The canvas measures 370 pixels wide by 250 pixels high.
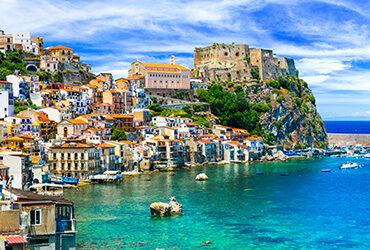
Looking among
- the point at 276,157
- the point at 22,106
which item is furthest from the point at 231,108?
the point at 22,106

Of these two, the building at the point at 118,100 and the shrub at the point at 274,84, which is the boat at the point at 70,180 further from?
the shrub at the point at 274,84

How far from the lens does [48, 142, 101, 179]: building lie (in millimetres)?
52625

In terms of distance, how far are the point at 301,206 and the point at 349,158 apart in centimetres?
5310

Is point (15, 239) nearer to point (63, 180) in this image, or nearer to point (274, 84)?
point (63, 180)

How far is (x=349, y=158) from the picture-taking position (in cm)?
8819

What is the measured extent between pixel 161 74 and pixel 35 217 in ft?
264

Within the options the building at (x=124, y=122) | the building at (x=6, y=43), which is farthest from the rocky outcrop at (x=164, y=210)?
the building at (x=6, y=43)

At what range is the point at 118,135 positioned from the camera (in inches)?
2734

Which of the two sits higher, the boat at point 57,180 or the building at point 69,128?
the building at point 69,128

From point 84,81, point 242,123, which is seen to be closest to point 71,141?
point 84,81

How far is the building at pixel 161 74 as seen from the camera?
94.7 meters

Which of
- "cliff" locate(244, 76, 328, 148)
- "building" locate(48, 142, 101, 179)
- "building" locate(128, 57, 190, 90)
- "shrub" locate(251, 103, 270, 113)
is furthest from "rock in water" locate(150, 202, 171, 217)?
"shrub" locate(251, 103, 270, 113)

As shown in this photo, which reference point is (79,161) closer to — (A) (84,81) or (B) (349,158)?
(A) (84,81)

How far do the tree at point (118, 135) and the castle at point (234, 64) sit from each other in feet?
140
